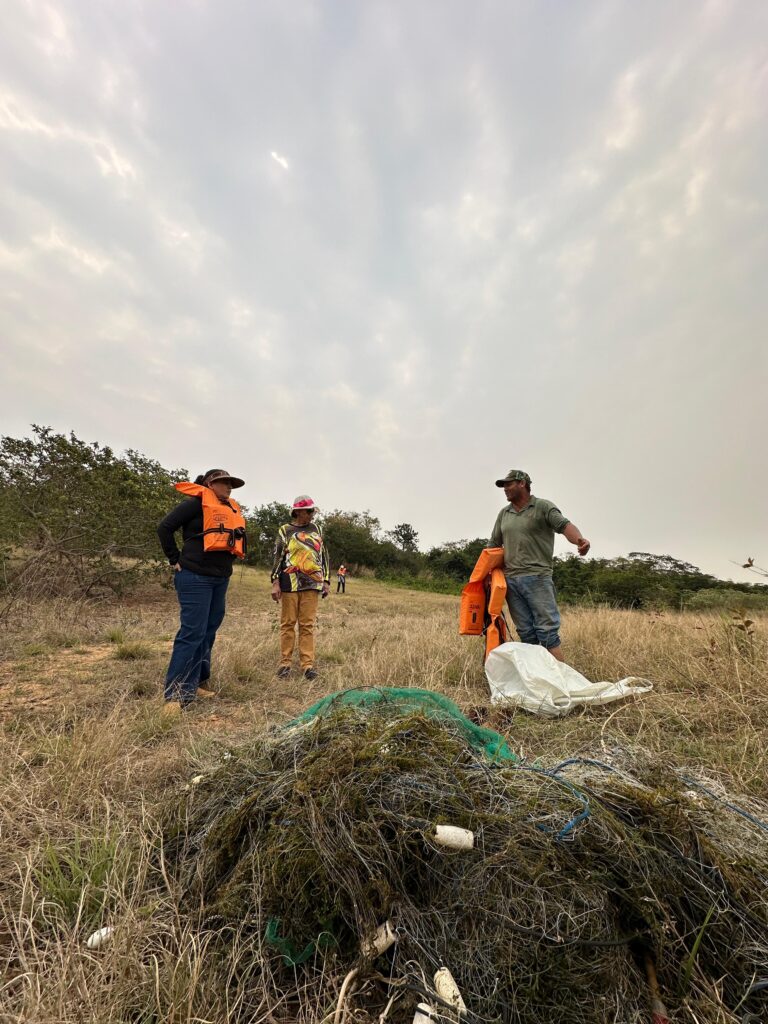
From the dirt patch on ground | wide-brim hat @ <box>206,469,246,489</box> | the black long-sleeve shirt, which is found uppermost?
wide-brim hat @ <box>206,469,246,489</box>

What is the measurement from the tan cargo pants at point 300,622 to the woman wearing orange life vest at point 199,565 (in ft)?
2.60

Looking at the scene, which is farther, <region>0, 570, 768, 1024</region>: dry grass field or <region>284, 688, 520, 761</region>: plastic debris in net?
<region>284, 688, 520, 761</region>: plastic debris in net

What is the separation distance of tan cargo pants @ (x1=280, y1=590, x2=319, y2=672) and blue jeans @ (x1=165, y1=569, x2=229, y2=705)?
908mm

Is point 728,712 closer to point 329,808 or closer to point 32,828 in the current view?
point 329,808

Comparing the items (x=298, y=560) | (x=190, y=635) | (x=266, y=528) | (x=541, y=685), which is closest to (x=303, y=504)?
(x=298, y=560)

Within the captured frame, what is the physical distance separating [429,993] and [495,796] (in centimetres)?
47

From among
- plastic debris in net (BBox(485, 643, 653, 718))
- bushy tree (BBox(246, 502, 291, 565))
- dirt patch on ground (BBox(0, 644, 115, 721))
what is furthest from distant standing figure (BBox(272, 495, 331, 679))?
bushy tree (BBox(246, 502, 291, 565))

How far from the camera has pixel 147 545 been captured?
31.4 ft

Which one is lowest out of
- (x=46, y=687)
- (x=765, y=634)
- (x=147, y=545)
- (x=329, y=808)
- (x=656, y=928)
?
(x=46, y=687)

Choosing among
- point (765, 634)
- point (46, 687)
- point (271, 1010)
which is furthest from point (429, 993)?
point (765, 634)

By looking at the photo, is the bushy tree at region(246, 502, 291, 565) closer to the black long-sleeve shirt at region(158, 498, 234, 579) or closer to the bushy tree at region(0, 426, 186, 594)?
the bushy tree at region(0, 426, 186, 594)

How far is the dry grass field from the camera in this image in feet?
3.35

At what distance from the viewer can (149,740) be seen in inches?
97.8

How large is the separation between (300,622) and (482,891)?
3.55m
